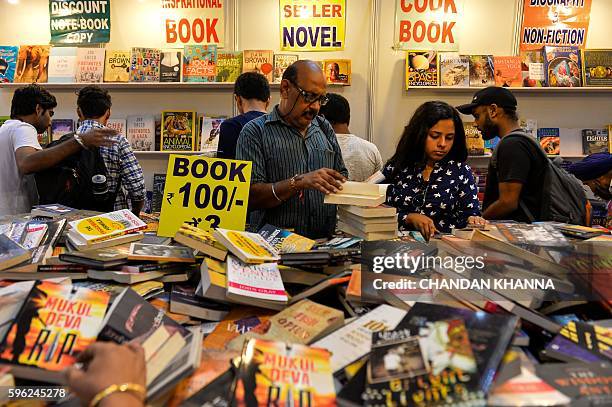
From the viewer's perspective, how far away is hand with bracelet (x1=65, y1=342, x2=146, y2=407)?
28.0 inches

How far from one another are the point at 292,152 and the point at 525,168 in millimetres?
1279

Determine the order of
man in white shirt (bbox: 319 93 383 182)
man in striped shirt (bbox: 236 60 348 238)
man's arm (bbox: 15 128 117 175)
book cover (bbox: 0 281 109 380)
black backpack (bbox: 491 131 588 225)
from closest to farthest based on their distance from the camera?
book cover (bbox: 0 281 109 380) → man in striped shirt (bbox: 236 60 348 238) → black backpack (bbox: 491 131 588 225) → man's arm (bbox: 15 128 117 175) → man in white shirt (bbox: 319 93 383 182)

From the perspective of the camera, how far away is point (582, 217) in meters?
2.54

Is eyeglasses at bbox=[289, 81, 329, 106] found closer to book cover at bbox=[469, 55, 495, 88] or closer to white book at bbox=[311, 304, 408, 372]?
white book at bbox=[311, 304, 408, 372]

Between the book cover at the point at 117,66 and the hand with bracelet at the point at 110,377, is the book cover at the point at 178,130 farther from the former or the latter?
the hand with bracelet at the point at 110,377

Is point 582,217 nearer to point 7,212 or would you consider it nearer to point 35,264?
point 35,264

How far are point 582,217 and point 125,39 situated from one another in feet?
13.8

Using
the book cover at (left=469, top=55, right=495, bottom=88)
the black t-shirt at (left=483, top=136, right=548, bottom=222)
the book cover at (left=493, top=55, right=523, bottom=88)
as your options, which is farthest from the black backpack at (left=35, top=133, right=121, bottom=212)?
the book cover at (left=493, top=55, right=523, bottom=88)

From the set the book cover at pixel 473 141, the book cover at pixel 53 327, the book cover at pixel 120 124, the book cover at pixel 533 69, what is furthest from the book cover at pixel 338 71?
the book cover at pixel 53 327

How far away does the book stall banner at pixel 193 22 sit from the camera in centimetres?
452

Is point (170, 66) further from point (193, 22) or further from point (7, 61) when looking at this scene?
point (7, 61)

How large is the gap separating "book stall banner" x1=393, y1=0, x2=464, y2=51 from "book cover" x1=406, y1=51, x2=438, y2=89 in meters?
0.09

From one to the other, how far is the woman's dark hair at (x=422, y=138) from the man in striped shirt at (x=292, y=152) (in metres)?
0.41

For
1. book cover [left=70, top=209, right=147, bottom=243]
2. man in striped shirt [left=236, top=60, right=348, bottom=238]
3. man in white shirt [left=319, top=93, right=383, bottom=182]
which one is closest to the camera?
book cover [left=70, top=209, right=147, bottom=243]
